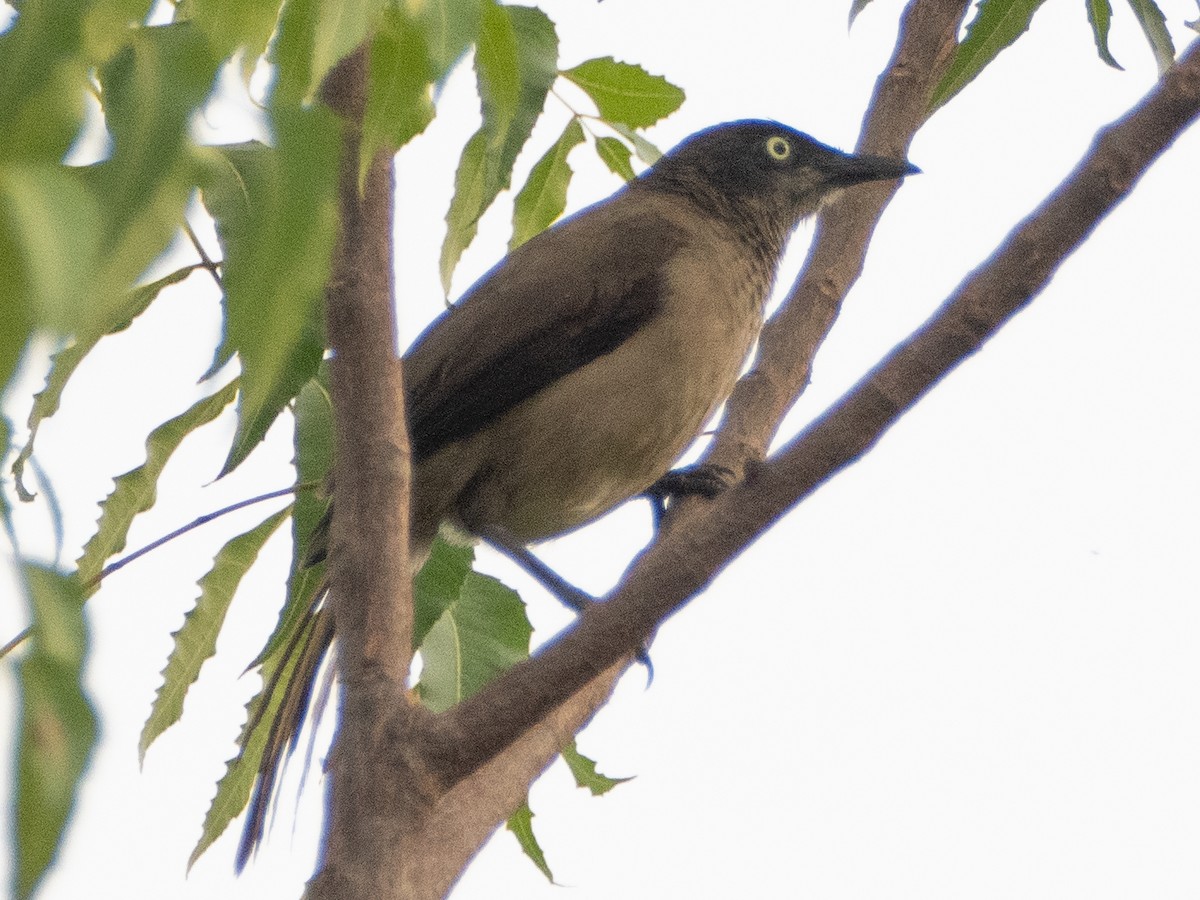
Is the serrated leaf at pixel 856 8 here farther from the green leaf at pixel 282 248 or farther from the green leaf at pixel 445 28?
the green leaf at pixel 282 248

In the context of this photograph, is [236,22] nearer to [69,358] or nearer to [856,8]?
[69,358]

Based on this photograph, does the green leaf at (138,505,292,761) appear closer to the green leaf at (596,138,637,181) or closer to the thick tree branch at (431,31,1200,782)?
the green leaf at (596,138,637,181)

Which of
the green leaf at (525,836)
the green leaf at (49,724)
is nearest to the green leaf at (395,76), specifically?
the green leaf at (49,724)

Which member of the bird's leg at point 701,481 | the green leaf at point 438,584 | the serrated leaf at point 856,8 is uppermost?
the serrated leaf at point 856,8

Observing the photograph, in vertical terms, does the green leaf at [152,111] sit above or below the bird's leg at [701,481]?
below

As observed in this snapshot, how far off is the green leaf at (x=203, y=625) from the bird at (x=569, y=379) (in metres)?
0.99

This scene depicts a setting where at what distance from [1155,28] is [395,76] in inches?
83.2

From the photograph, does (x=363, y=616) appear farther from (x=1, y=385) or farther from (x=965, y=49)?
(x=965, y=49)

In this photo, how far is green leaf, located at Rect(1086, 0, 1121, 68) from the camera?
11.5 ft

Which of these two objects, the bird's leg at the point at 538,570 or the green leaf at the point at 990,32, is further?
the bird's leg at the point at 538,570

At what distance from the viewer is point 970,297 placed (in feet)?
7.13

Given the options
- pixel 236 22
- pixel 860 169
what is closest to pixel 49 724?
pixel 236 22

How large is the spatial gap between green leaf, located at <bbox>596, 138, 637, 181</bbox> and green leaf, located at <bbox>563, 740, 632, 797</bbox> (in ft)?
4.38

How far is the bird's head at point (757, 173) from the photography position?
5.25 metres
